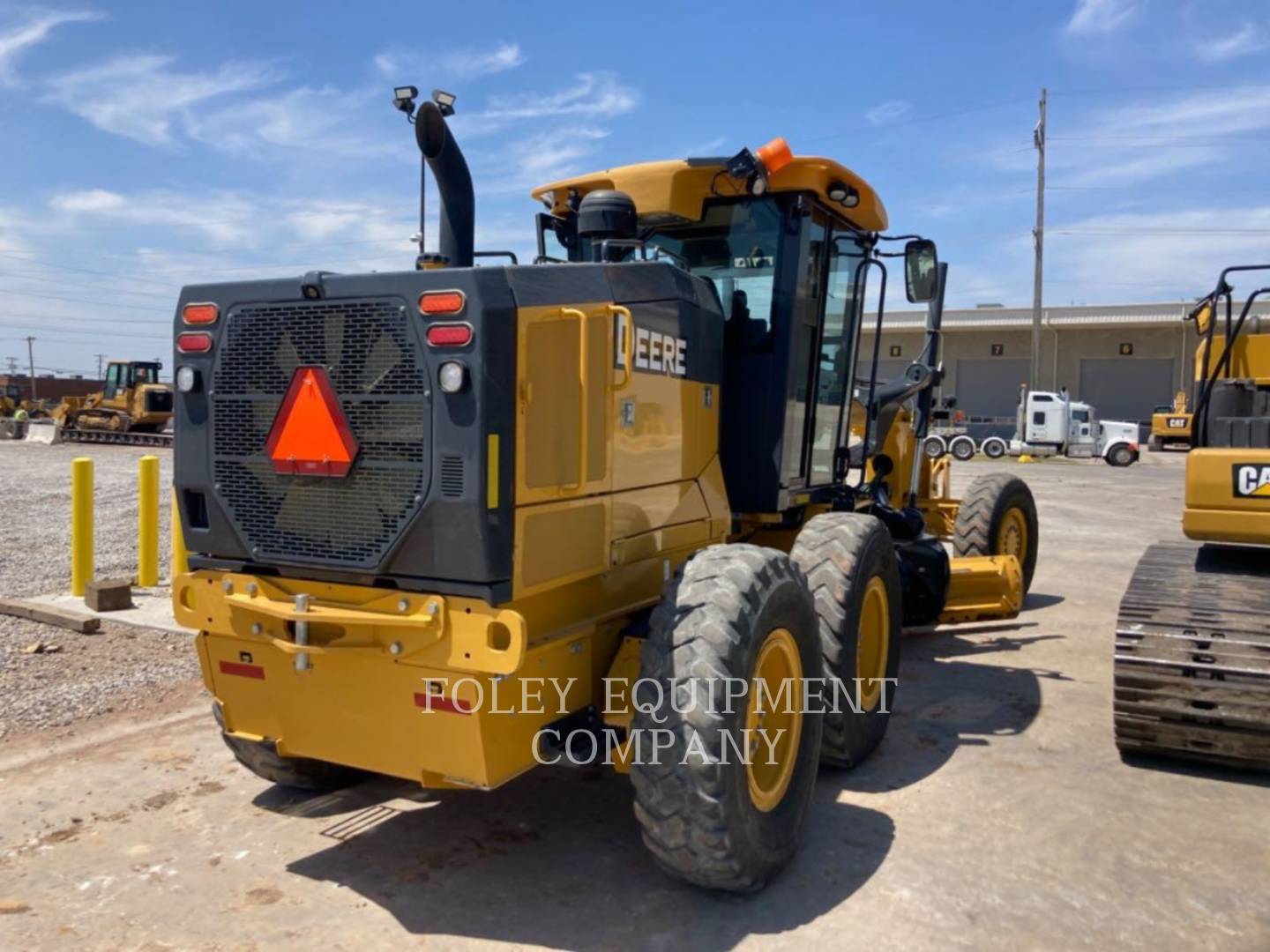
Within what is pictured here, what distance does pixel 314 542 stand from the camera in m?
3.63

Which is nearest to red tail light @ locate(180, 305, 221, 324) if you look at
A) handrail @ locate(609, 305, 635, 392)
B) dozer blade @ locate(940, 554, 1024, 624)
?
handrail @ locate(609, 305, 635, 392)

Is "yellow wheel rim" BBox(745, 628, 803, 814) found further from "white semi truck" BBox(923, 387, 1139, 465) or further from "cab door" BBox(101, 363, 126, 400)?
"cab door" BBox(101, 363, 126, 400)

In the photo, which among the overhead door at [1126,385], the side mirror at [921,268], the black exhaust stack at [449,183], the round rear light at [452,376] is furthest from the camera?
the overhead door at [1126,385]

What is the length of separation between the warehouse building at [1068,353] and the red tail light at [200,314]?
42176mm

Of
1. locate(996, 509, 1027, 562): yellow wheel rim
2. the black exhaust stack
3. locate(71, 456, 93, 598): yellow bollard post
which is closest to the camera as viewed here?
the black exhaust stack

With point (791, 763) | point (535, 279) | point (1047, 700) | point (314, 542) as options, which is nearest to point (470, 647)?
point (314, 542)

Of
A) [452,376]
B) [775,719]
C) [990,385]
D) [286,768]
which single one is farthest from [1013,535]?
[990,385]

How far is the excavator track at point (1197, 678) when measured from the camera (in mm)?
4793

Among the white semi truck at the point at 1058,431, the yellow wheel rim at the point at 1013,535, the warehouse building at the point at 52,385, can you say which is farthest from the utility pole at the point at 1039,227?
the warehouse building at the point at 52,385

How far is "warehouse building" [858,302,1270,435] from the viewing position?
45.2 meters

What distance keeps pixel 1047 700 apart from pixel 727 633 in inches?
147

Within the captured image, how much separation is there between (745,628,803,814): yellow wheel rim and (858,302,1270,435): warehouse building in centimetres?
4145

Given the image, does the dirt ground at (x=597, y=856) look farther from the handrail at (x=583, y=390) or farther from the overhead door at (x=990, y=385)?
the overhead door at (x=990, y=385)

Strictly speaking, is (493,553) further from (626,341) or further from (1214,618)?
(1214,618)
